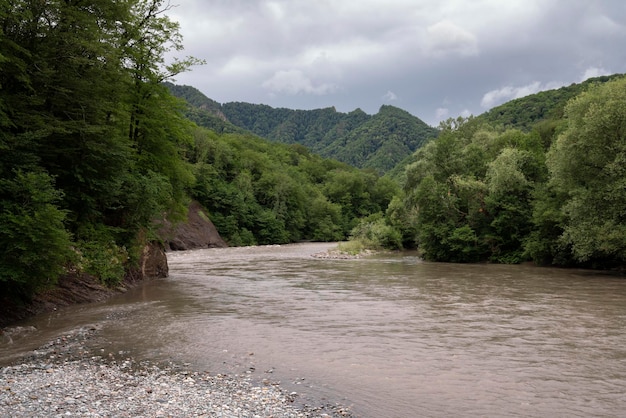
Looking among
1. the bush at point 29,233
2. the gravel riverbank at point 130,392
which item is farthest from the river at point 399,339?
the bush at point 29,233

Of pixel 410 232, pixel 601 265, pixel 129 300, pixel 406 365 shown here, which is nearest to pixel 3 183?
pixel 129 300

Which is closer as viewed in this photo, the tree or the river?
the river

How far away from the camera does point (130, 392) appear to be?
323 inches

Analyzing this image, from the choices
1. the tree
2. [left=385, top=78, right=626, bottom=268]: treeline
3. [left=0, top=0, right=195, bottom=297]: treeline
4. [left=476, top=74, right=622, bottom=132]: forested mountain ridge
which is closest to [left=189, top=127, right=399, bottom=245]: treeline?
[left=385, top=78, right=626, bottom=268]: treeline

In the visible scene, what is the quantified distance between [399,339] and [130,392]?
283 inches

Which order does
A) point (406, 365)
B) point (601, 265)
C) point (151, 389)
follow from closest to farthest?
point (151, 389) < point (406, 365) < point (601, 265)

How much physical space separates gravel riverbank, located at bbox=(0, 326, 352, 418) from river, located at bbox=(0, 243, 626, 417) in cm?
66

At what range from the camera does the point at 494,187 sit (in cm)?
4009

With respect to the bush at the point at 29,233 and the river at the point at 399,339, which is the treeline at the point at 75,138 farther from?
the river at the point at 399,339

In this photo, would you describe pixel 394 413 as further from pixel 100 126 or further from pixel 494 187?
pixel 494 187

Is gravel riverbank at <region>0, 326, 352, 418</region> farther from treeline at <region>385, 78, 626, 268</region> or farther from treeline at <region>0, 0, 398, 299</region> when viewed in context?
treeline at <region>385, 78, 626, 268</region>

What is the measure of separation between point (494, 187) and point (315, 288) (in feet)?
76.7

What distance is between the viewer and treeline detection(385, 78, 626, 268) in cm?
2828

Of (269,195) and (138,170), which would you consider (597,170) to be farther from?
(269,195)
